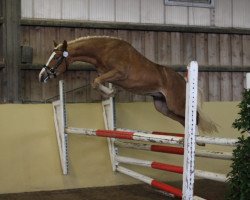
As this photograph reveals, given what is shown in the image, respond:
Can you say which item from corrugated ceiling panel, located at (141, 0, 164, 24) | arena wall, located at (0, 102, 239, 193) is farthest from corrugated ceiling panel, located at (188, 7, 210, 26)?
arena wall, located at (0, 102, 239, 193)

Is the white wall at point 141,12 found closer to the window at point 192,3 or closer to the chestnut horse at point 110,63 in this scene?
the window at point 192,3

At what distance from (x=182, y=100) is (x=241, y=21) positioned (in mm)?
2099

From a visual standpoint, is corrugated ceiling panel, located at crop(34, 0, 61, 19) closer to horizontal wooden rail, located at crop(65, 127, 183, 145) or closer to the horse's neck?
the horse's neck

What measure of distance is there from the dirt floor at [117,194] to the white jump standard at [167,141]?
170 millimetres

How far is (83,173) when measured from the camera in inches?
180

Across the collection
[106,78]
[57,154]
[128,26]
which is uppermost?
[128,26]

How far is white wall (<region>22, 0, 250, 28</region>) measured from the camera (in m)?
5.12

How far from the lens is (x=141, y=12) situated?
217 inches

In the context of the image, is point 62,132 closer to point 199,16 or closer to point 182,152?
point 182,152

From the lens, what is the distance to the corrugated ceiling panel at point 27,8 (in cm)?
502

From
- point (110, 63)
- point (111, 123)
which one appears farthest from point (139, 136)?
point (111, 123)

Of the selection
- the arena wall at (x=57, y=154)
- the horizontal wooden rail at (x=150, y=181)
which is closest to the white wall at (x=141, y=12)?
the arena wall at (x=57, y=154)

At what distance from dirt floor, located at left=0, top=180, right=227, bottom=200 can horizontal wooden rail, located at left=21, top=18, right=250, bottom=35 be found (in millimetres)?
1871

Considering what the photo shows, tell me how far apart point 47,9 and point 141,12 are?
1.13 meters
